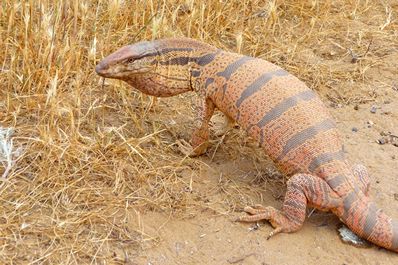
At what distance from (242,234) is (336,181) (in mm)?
559

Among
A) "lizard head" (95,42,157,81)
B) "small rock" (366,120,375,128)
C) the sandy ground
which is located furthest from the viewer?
"small rock" (366,120,375,128)

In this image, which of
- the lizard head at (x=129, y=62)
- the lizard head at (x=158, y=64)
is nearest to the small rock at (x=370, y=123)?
the lizard head at (x=158, y=64)

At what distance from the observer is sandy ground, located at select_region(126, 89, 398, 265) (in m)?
3.19

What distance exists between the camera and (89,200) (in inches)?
132

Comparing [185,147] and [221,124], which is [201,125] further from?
[221,124]

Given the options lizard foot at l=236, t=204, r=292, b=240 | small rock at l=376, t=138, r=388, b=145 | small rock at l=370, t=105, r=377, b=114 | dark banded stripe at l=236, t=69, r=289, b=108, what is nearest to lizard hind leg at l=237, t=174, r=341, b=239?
lizard foot at l=236, t=204, r=292, b=240

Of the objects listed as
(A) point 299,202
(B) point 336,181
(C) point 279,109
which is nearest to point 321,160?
(B) point 336,181

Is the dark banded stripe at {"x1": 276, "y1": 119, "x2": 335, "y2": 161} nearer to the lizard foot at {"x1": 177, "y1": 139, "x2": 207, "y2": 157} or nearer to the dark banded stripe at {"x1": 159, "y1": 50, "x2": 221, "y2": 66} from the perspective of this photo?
the lizard foot at {"x1": 177, "y1": 139, "x2": 207, "y2": 157}

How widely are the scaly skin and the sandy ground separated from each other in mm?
84

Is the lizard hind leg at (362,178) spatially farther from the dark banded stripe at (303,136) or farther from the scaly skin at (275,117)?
the dark banded stripe at (303,136)

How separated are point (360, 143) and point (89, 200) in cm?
185

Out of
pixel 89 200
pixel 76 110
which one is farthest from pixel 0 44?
pixel 89 200

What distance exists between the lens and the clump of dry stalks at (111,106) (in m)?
3.19

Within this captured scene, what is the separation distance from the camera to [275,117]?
354 cm
